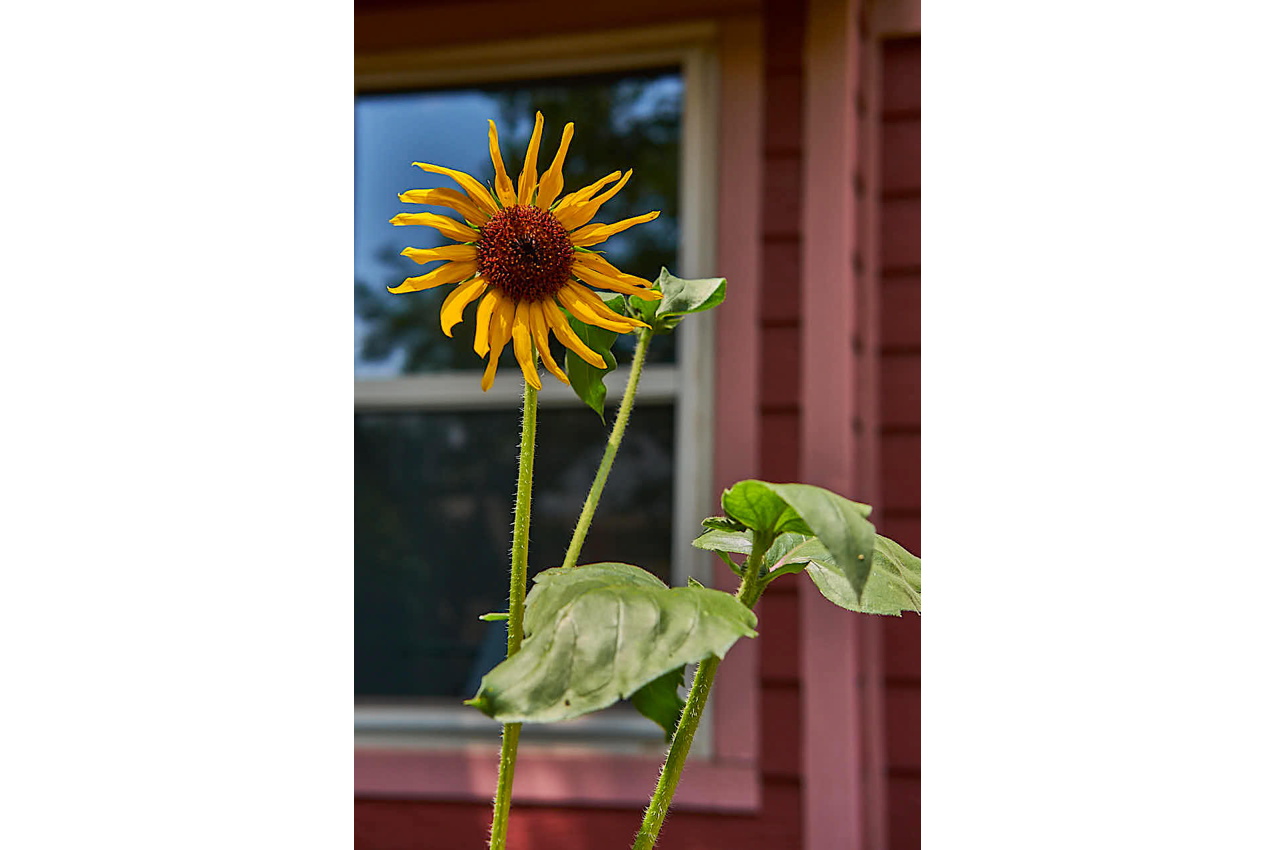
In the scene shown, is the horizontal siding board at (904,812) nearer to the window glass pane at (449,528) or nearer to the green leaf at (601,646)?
the window glass pane at (449,528)

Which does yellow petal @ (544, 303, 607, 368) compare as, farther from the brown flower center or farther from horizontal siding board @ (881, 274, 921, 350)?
horizontal siding board @ (881, 274, 921, 350)

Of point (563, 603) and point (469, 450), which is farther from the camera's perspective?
point (469, 450)

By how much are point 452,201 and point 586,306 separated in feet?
0.21

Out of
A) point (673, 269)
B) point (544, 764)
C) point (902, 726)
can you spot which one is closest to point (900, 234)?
point (673, 269)

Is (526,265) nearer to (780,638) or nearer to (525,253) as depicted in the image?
(525,253)

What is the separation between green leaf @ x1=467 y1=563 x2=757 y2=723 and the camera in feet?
0.87

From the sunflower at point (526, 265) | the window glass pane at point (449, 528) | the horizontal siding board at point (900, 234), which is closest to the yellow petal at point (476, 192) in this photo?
the sunflower at point (526, 265)

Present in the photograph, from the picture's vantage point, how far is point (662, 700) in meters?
0.31

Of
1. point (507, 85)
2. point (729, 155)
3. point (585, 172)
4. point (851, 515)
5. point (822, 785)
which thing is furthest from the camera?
point (585, 172)

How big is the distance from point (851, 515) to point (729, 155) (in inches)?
45.2

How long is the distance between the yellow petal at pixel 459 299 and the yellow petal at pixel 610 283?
0.04m
